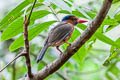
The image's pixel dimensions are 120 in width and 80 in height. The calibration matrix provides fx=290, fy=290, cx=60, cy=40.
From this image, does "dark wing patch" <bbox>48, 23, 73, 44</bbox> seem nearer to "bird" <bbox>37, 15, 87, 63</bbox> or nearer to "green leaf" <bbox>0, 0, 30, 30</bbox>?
"bird" <bbox>37, 15, 87, 63</bbox>

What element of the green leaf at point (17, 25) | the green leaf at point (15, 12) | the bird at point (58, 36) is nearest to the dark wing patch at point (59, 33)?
the bird at point (58, 36)

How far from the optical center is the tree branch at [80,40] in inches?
52.3

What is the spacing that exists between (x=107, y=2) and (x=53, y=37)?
955 mm

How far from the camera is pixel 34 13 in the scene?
67.8 inches

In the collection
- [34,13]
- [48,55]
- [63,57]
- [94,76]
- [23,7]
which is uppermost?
[23,7]

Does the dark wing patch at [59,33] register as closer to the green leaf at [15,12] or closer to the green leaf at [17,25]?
the green leaf at [17,25]

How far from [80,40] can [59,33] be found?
737 mm

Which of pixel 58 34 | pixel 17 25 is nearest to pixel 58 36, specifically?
pixel 58 34

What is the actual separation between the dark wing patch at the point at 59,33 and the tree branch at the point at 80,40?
0.50 meters

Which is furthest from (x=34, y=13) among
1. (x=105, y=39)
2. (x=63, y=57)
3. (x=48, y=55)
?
(x=48, y=55)

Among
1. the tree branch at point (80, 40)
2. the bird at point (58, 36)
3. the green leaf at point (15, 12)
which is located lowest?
the bird at point (58, 36)

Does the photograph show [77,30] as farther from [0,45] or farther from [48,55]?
[0,45]

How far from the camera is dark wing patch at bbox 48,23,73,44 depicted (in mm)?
2145

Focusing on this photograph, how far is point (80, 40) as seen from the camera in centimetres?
150
